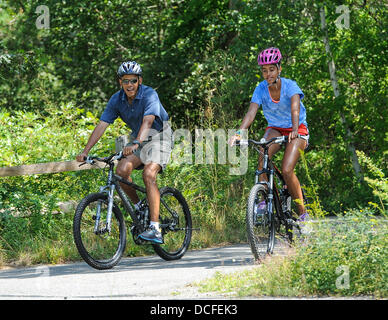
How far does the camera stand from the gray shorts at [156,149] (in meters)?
7.67

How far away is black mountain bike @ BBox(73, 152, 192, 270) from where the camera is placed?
23.6 ft

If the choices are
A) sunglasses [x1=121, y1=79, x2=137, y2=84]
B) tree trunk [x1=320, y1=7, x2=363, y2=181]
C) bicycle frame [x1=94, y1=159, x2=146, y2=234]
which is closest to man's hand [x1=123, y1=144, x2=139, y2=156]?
bicycle frame [x1=94, y1=159, x2=146, y2=234]

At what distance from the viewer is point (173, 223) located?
8164 millimetres

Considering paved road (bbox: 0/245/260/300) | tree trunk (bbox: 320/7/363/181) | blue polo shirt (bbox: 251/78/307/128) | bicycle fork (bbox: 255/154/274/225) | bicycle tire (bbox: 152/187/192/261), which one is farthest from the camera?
tree trunk (bbox: 320/7/363/181)

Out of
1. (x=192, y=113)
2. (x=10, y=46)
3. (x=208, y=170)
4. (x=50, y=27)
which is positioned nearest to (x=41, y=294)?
(x=208, y=170)

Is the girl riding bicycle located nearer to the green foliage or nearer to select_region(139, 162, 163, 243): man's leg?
the green foliage

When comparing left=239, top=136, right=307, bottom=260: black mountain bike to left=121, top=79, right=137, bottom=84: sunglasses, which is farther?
left=121, top=79, right=137, bottom=84: sunglasses

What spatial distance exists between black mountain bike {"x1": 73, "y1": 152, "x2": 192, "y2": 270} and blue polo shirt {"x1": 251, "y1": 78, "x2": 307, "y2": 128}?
1368 millimetres

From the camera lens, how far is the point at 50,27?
16.9 m

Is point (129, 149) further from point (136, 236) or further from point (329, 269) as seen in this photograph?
point (329, 269)

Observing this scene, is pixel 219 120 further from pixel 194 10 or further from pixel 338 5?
pixel 194 10

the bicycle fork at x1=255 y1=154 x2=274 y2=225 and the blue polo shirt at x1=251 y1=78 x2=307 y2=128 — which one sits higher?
the blue polo shirt at x1=251 y1=78 x2=307 y2=128

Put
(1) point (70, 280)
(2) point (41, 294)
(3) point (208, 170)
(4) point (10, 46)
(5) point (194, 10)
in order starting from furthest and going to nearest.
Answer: (4) point (10, 46) → (5) point (194, 10) → (3) point (208, 170) → (1) point (70, 280) → (2) point (41, 294)

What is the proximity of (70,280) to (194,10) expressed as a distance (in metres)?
10.2
